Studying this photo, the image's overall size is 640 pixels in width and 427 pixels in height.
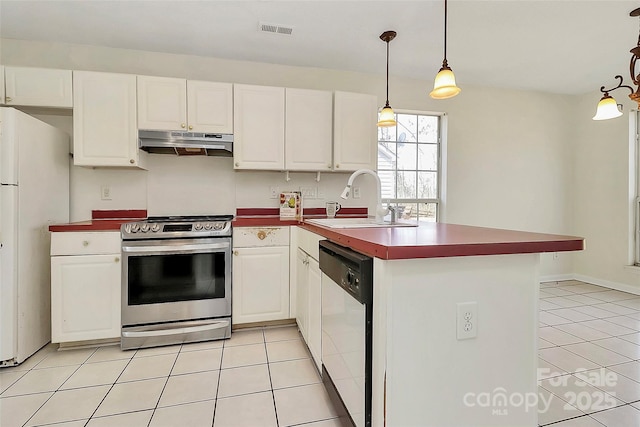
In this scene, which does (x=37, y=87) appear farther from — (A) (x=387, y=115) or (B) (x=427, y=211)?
(B) (x=427, y=211)

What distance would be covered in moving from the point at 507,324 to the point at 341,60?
9.15 ft

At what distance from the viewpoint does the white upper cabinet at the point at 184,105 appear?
2607 millimetres

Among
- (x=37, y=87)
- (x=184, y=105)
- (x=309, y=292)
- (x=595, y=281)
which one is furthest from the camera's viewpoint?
(x=595, y=281)

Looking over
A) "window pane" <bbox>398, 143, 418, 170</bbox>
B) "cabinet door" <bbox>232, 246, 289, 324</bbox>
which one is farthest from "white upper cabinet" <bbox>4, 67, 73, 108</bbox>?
"window pane" <bbox>398, 143, 418, 170</bbox>

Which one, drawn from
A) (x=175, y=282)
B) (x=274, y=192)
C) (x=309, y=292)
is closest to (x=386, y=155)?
(x=274, y=192)

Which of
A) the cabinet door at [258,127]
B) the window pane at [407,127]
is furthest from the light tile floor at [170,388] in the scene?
the window pane at [407,127]

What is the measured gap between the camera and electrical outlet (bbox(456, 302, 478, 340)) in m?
1.13

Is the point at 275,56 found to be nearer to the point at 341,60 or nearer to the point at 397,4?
the point at 341,60

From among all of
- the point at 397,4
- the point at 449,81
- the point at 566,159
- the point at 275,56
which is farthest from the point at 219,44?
the point at 566,159

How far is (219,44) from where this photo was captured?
9.22ft

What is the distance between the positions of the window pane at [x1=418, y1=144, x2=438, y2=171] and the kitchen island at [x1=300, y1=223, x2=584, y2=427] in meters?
2.74

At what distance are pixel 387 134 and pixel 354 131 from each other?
787 mm

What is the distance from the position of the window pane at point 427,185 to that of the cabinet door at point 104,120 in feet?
9.78

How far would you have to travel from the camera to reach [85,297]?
2.26m
